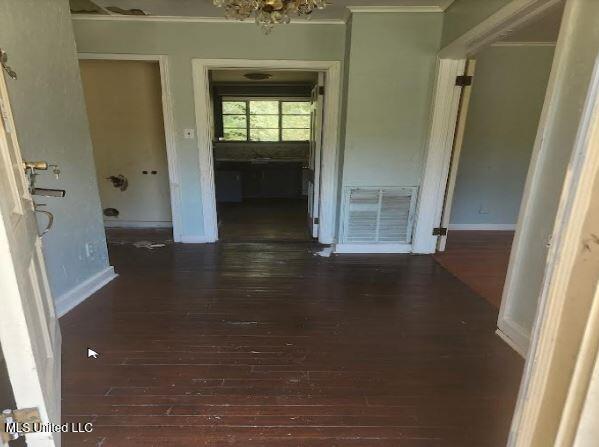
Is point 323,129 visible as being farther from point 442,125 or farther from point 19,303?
point 19,303

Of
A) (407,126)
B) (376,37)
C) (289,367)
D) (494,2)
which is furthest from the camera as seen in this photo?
(407,126)

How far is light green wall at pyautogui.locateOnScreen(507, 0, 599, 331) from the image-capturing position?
1543mm

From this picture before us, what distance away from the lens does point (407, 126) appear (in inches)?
131

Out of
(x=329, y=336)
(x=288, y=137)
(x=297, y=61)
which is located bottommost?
(x=329, y=336)

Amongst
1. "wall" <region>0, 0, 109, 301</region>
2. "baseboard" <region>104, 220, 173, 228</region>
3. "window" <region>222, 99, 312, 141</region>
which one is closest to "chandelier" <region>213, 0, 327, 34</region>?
"wall" <region>0, 0, 109, 301</region>

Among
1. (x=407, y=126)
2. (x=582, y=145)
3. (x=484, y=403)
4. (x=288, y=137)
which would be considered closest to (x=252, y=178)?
(x=288, y=137)

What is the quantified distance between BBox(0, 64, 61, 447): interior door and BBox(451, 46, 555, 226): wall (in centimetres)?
442

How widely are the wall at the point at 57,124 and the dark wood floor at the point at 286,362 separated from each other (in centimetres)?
36

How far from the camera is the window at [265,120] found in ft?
22.5

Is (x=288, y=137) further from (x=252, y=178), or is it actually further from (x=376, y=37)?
(x=376, y=37)

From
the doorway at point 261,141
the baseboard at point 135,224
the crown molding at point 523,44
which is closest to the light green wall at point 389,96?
the crown molding at point 523,44

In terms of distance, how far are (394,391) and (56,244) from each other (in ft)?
7.56

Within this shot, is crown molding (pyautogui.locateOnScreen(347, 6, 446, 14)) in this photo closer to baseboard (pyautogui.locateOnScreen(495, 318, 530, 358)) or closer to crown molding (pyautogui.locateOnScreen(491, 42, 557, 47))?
crown molding (pyautogui.locateOnScreen(491, 42, 557, 47))

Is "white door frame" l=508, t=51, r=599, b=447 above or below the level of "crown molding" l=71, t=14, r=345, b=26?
below
